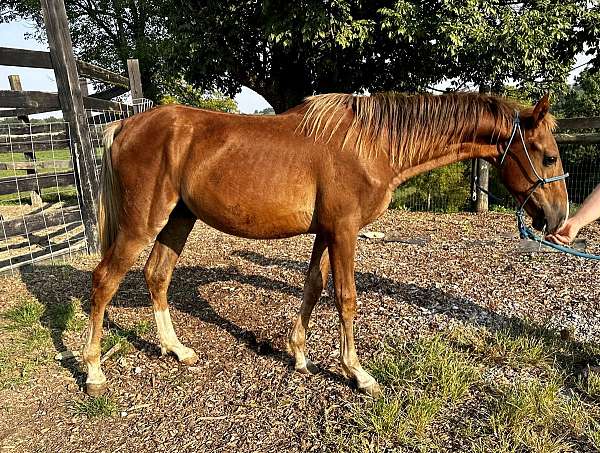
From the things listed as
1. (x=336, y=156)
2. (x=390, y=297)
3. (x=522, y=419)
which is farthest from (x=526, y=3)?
(x=522, y=419)

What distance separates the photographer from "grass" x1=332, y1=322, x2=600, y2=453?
7.64 feet

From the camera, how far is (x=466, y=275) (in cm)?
495

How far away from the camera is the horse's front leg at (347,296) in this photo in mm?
2752

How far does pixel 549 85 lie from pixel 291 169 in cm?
800

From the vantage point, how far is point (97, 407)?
275cm

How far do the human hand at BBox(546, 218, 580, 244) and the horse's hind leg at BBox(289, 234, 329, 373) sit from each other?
1435 mm

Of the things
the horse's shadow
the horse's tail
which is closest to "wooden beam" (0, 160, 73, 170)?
the horse's shadow

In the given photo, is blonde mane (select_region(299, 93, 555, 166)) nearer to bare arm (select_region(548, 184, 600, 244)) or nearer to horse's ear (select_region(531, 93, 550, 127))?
horse's ear (select_region(531, 93, 550, 127))

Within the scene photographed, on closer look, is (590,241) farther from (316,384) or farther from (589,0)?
(316,384)

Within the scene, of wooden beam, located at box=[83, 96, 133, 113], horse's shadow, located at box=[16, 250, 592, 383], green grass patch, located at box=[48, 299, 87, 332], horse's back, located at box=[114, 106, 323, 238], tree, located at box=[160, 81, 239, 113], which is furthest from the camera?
tree, located at box=[160, 81, 239, 113]

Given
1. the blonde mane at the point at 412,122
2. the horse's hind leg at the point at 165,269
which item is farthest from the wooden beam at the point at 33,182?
the blonde mane at the point at 412,122

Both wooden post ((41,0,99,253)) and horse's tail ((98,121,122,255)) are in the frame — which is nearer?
horse's tail ((98,121,122,255))

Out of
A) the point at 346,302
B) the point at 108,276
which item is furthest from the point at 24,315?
the point at 346,302

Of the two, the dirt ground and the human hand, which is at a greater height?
the human hand
